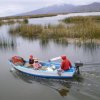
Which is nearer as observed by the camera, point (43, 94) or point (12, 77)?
point (43, 94)

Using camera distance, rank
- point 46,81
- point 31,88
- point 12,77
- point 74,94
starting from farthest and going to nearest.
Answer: point 12,77 → point 46,81 → point 31,88 → point 74,94

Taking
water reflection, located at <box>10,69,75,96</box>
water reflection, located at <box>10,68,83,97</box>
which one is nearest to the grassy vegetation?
water reflection, located at <box>10,69,75,96</box>

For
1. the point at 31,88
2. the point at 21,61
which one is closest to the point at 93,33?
the point at 21,61

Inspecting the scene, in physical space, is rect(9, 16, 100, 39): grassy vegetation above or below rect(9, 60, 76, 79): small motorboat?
above

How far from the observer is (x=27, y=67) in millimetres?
19250

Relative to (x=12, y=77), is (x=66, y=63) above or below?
above

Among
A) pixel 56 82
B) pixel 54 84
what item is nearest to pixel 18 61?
pixel 56 82

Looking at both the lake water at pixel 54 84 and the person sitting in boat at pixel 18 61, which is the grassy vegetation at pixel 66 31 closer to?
the lake water at pixel 54 84

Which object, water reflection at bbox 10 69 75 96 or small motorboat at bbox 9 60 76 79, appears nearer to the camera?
water reflection at bbox 10 69 75 96

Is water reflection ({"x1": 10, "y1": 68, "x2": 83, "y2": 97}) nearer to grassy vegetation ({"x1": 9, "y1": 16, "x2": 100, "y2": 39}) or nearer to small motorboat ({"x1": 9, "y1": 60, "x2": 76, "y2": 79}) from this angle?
small motorboat ({"x1": 9, "y1": 60, "x2": 76, "y2": 79})

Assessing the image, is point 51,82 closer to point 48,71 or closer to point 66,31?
point 48,71

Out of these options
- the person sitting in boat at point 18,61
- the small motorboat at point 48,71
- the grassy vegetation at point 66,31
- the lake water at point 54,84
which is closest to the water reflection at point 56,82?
the lake water at point 54,84

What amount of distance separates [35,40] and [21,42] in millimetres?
1710

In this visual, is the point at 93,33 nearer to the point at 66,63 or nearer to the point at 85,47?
the point at 85,47
